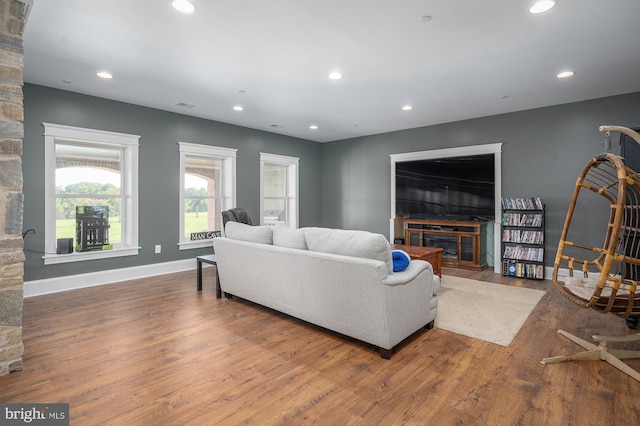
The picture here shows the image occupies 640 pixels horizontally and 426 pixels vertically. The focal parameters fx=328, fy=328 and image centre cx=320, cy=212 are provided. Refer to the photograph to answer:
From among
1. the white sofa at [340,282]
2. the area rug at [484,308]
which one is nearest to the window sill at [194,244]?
the white sofa at [340,282]

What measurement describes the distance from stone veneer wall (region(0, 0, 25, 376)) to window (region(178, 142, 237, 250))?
307 cm

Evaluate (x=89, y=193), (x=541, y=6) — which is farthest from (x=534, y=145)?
(x=89, y=193)

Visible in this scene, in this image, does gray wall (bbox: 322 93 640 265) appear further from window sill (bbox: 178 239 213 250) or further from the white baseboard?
the white baseboard

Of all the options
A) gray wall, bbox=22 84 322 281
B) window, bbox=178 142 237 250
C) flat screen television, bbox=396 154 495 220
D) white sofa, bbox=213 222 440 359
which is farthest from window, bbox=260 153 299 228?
white sofa, bbox=213 222 440 359

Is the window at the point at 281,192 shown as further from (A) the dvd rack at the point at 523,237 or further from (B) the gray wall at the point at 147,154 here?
(A) the dvd rack at the point at 523,237

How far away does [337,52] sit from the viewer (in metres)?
3.08

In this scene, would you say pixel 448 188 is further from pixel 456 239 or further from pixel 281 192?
pixel 281 192

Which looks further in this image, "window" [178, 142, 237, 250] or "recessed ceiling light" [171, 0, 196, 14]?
"window" [178, 142, 237, 250]

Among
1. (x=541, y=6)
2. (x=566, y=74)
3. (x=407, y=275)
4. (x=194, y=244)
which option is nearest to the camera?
(x=541, y=6)

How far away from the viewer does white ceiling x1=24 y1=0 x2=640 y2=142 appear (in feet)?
7.96

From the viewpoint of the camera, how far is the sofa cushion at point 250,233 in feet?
10.7

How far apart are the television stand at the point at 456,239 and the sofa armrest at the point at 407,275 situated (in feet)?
10.3

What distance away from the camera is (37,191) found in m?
3.97

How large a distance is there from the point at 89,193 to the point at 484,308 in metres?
5.17
